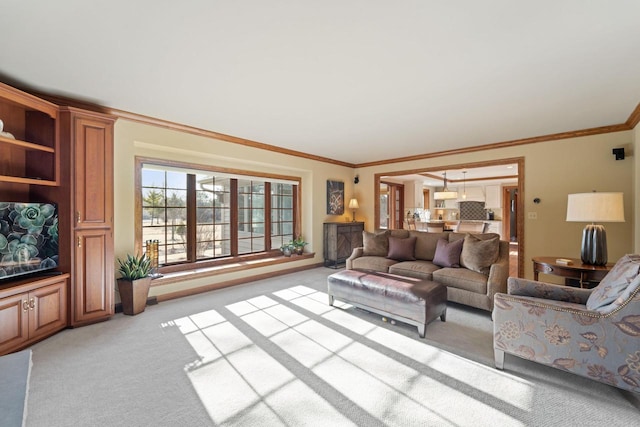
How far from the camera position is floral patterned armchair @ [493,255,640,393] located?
5.85 ft

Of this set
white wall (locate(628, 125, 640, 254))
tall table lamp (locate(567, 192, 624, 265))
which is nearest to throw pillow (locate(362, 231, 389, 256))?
tall table lamp (locate(567, 192, 624, 265))

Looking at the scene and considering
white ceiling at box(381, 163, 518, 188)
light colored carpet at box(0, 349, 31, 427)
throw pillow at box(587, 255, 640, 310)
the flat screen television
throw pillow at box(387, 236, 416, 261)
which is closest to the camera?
light colored carpet at box(0, 349, 31, 427)

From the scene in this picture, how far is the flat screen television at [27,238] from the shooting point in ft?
8.30

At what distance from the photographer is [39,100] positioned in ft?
8.87

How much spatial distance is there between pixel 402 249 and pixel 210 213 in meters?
3.31

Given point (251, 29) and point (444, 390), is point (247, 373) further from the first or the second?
point (251, 29)

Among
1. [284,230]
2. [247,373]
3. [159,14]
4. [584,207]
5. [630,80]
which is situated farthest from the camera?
[284,230]

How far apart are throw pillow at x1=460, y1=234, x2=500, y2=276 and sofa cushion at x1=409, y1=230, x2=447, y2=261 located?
61 cm

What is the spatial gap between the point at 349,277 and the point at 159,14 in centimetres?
305

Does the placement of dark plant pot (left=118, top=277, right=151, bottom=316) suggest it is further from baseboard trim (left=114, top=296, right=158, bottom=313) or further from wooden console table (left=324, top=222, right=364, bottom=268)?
wooden console table (left=324, top=222, right=364, bottom=268)

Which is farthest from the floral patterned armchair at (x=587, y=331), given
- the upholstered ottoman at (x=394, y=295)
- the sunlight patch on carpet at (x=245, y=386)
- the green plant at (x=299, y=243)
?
the green plant at (x=299, y=243)

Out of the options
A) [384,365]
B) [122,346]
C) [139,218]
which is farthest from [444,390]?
[139,218]

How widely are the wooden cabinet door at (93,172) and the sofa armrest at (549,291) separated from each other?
434 cm

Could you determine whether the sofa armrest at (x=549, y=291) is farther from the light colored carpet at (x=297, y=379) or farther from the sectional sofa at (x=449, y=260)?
the sectional sofa at (x=449, y=260)
